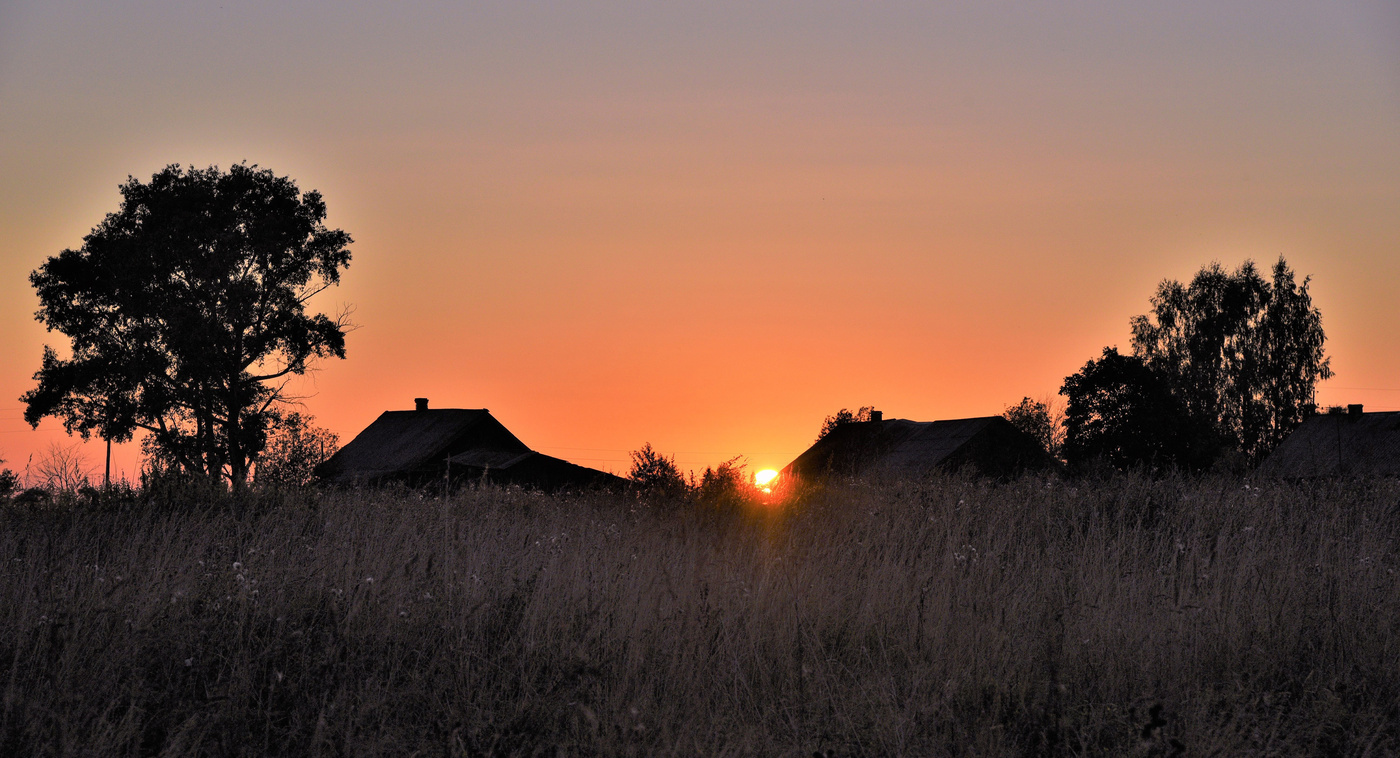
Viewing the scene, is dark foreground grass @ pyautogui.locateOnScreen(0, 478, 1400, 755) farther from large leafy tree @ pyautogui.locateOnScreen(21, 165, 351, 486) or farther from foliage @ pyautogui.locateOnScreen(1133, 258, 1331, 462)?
foliage @ pyautogui.locateOnScreen(1133, 258, 1331, 462)

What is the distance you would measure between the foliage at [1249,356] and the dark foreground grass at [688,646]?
36.5 m

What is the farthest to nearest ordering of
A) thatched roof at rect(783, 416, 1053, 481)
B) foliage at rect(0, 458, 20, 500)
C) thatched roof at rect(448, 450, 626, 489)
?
thatched roof at rect(783, 416, 1053, 481)
thatched roof at rect(448, 450, 626, 489)
foliage at rect(0, 458, 20, 500)

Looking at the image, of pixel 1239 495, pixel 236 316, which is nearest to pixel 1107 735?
pixel 1239 495

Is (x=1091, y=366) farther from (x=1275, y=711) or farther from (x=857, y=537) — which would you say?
(x=1275, y=711)

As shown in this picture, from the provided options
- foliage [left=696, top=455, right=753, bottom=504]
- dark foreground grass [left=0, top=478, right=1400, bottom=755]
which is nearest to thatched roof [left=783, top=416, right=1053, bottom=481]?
foliage [left=696, top=455, right=753, bottom=504]

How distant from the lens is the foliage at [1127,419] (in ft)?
131

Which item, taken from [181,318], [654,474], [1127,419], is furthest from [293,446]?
[1127,419]

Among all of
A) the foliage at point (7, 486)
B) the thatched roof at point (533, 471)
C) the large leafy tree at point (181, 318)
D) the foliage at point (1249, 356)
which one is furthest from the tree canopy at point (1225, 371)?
the foliage at point (7, 486)

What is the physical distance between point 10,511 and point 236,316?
19259 millimetres

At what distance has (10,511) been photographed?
31.0ft

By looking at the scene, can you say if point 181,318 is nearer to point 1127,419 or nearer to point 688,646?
point 688,646

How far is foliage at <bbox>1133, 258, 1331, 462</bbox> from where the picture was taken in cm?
4097

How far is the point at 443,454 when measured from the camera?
127 feet

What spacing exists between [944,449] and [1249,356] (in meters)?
12.9
